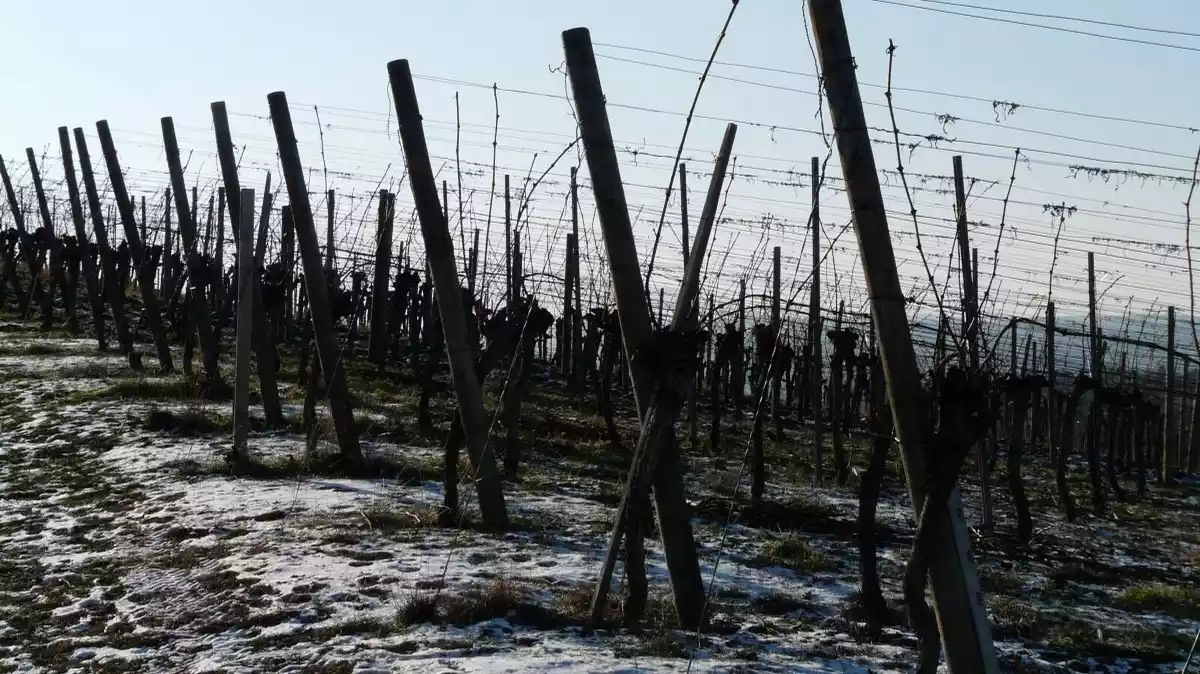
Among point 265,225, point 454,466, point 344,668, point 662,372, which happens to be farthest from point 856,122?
point 265,225

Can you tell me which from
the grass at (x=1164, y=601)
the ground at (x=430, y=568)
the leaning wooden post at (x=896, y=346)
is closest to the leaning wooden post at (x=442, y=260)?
the ground at (x=430, y=568)

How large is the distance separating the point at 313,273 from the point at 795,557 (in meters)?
3.64

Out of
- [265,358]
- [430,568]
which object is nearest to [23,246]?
[265,358]

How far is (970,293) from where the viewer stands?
7.05 meters

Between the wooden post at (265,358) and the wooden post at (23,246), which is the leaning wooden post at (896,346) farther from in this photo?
the wooden post at (23,246)

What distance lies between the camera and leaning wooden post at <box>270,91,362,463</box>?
23.4 feet

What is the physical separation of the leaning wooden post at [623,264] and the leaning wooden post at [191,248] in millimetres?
6268

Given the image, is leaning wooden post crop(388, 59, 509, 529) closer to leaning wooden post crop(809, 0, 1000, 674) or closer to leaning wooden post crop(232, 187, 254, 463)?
leaning wooden post crop(232, 187, 254, 463)

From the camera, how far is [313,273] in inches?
282

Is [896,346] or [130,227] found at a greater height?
[130,227]

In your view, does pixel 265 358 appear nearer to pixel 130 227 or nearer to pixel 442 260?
pixel 442 260

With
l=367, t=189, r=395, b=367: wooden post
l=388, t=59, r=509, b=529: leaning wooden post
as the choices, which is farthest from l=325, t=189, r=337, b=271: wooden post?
l=388, t=59, r=509, b=529: leaning wooden post

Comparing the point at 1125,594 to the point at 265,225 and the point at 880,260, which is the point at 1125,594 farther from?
the point at 265,225

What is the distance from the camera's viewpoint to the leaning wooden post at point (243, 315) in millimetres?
7418
